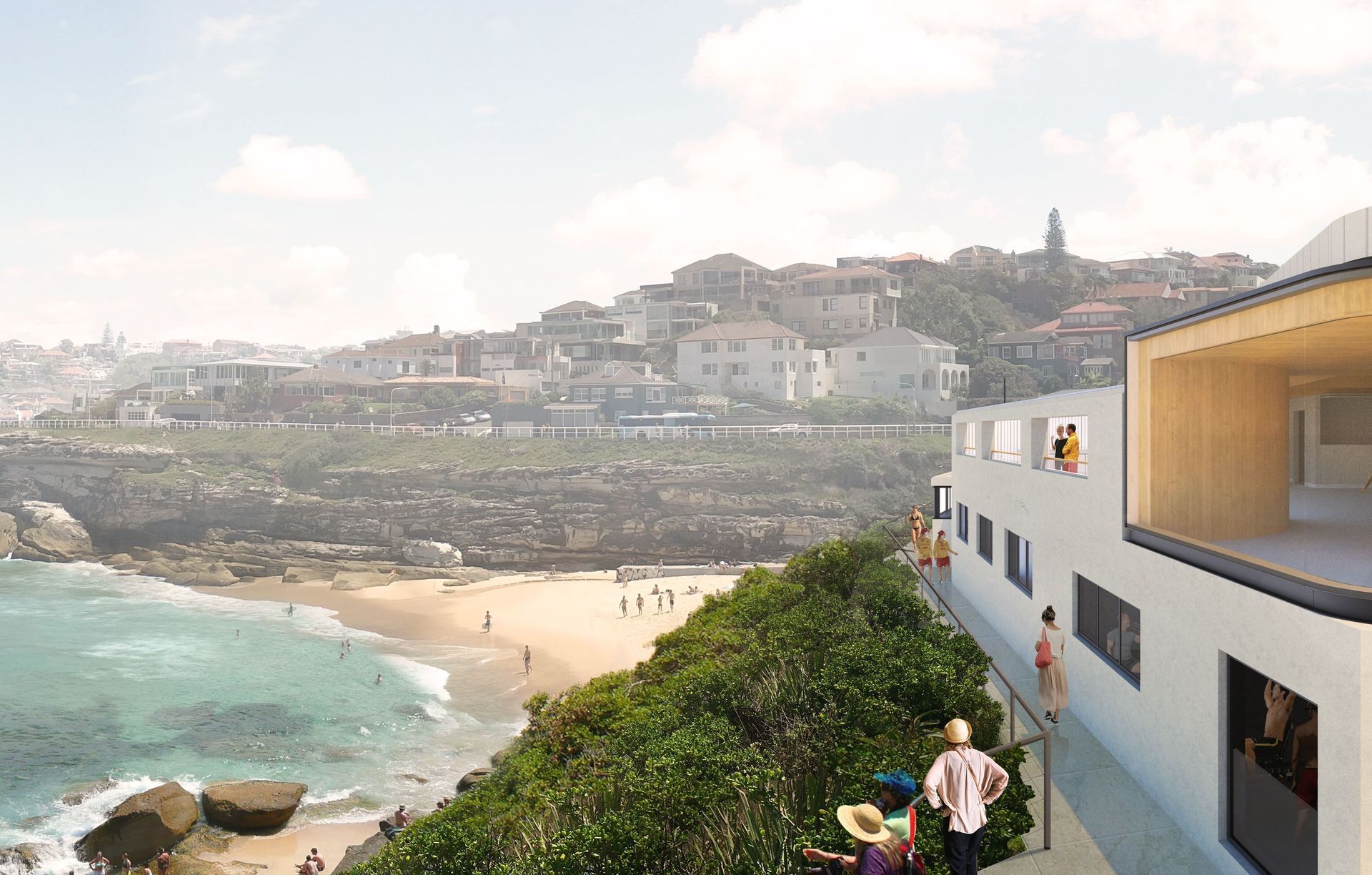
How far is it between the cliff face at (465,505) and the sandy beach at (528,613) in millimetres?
6725

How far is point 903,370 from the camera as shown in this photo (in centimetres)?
8675

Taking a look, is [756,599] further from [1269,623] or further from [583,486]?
[583,486]

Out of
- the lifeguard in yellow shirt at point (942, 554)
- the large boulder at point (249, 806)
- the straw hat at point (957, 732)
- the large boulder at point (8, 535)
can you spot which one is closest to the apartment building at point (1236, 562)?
the straw hat at point (957, 732)

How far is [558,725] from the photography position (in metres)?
15.0

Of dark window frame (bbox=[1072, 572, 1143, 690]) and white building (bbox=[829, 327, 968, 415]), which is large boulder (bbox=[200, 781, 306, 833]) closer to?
dark window frame (bbox=[1072, 572, 1143, 690])

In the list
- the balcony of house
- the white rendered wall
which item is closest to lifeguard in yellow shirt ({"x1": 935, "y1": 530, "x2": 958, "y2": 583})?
the white rendered wall

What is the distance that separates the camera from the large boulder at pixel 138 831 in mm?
21953

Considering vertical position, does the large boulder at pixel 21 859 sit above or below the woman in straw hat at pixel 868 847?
below

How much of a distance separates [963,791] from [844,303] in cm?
9815

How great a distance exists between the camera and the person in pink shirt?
676cm

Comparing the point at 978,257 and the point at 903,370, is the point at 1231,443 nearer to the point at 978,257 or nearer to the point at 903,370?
the point at 903,370

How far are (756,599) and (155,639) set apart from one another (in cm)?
3721

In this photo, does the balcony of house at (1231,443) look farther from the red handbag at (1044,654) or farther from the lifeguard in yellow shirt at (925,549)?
the lifeguard in yellow shirt at (925,549)

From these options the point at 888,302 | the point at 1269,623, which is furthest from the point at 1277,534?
the point at 888,302
